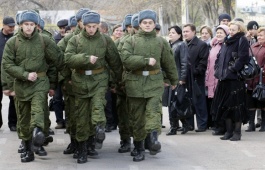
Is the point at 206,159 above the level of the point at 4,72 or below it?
below

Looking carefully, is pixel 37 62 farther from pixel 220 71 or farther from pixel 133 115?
pixel 220 71

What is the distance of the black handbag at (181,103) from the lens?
13.0 meters

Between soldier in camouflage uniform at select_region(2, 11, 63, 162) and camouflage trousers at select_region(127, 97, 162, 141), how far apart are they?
46.9 inches

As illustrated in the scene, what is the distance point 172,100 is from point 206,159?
8.55 ft

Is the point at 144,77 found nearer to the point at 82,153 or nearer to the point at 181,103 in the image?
the point at 82,153

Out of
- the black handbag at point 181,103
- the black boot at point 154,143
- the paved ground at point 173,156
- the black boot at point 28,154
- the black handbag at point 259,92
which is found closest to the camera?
the black boot at point 154,143

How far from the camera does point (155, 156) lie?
10.9 meters

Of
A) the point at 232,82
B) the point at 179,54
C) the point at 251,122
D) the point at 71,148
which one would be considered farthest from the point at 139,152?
the point at 251,122

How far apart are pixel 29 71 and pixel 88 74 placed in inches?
31.1

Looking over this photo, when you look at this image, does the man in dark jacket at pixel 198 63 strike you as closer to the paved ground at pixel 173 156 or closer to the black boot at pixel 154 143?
the paved ground at pixel 173 156

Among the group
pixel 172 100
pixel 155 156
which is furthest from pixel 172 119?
pixel 155 156

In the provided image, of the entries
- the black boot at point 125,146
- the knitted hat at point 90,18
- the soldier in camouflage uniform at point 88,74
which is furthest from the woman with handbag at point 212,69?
the knitted hat at point 90,18

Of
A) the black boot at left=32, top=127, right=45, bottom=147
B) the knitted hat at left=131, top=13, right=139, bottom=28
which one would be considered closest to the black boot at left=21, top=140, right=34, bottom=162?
the black boot at left=32, top=127, right=45, bottom=147

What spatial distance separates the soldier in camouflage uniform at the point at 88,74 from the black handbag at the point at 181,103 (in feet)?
8.98
